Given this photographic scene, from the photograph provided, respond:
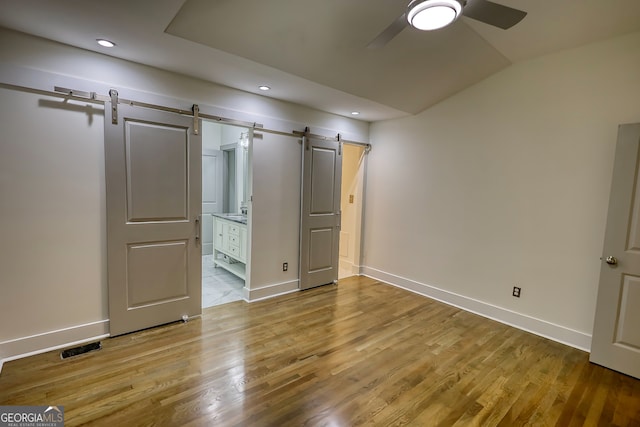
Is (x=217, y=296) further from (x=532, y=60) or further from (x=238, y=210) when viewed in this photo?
(x=532, y=60)

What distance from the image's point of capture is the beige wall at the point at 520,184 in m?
2.73

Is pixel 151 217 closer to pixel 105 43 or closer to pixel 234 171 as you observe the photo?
pixel 105 43

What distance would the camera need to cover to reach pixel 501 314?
3393 mm

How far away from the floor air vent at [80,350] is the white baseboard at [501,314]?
3580mm

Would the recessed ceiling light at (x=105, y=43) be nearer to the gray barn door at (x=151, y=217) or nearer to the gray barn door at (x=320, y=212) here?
the gray barn door at (x=151, y=217)

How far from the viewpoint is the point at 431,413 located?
6.44ft

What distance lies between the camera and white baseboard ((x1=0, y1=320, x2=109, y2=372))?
2.36 m

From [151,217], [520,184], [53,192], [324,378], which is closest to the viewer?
[324,378]

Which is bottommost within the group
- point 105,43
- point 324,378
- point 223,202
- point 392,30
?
point 324,378

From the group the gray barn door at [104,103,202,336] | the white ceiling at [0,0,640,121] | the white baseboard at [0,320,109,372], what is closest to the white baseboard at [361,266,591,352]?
the white ceiling at [0,0,640,121]

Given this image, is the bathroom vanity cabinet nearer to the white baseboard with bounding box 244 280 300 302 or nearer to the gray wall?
the white baseboard with bounding box 244 280 300 302

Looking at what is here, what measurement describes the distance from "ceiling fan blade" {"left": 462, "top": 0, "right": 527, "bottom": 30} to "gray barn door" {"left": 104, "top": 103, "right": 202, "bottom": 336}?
252 cm

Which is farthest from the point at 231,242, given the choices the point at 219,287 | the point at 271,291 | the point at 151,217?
the point at 151,217

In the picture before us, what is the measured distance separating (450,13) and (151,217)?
283 centimetres
